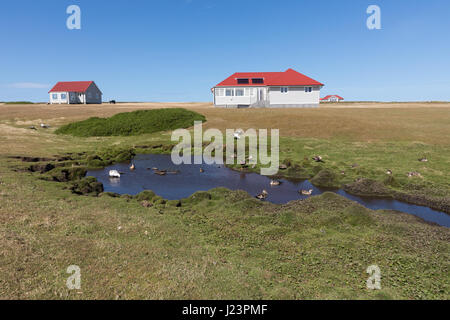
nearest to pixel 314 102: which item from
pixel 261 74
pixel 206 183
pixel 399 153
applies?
→ pixel 261 74

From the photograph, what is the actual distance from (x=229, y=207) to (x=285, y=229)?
3.65 m

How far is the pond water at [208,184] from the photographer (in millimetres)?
16625

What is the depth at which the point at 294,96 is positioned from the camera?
67.4 metres

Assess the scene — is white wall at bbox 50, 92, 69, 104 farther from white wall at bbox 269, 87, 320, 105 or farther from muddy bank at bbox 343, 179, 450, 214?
muddy bank at bbox 343, 179, 450, 214

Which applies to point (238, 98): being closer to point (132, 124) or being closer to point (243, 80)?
point (243, 80)

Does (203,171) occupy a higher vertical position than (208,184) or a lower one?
higher

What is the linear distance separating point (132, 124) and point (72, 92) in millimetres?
70224

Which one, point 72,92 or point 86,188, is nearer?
point 86,188

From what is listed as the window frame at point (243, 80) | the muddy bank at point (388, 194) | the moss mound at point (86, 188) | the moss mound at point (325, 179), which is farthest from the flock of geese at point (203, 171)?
the window frame at point (243, 80)

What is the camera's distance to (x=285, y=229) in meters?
11.7

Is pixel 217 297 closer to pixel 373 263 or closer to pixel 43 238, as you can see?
pixel 373 263

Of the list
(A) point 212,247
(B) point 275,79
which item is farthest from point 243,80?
(A) point 212,247

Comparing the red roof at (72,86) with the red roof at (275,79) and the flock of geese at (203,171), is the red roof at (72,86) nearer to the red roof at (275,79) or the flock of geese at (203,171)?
the red roof at (275,79)

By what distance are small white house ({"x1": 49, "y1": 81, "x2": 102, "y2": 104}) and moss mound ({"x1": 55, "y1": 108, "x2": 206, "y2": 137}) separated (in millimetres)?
62777
